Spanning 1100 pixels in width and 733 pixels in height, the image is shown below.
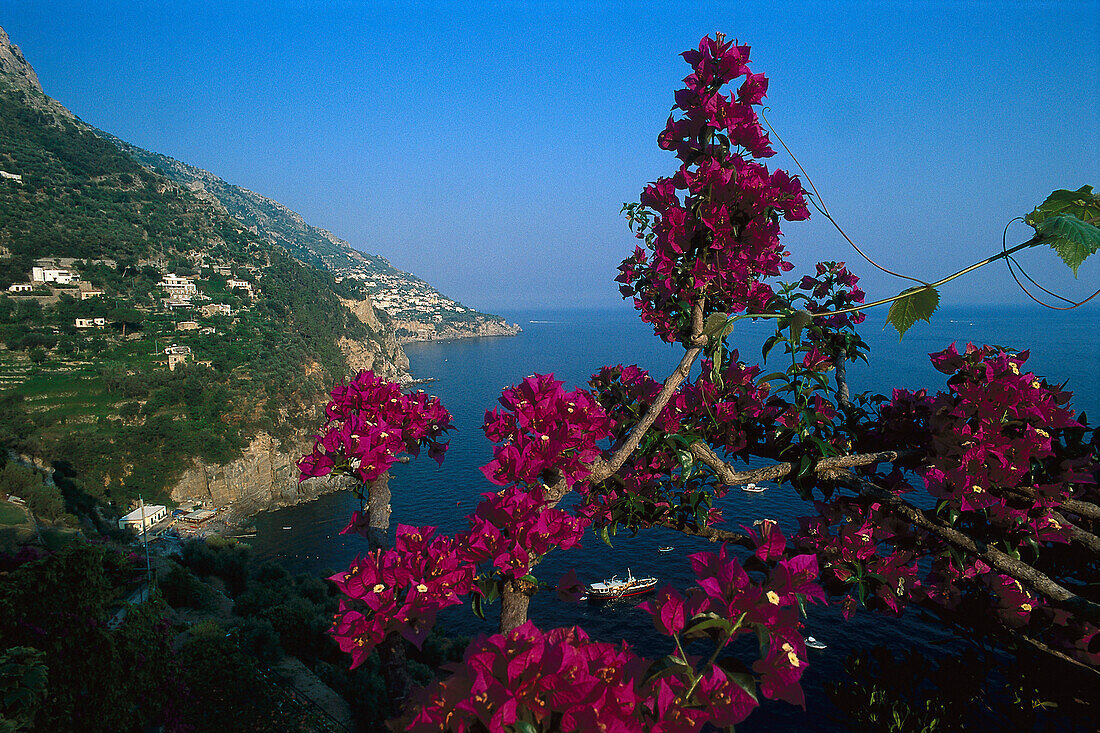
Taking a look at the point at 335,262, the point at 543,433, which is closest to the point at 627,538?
the point at 543,433

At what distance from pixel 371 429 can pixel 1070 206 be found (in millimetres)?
2456

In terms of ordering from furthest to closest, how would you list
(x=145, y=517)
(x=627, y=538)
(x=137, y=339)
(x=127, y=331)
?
(x=127, y=331) < (x=137, y=339) < (x=627, y=538) < (x=145, y=517)

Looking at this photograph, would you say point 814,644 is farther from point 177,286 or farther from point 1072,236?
point 177,286

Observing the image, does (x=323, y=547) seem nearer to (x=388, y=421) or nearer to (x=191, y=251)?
(x=388, y=421)

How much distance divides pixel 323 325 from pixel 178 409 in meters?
29.1

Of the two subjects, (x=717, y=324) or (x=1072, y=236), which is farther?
(x=717, y=324)

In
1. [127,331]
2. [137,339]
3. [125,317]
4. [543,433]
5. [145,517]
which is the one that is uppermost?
[543,433]

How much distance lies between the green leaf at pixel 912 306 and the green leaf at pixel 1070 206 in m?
0.28

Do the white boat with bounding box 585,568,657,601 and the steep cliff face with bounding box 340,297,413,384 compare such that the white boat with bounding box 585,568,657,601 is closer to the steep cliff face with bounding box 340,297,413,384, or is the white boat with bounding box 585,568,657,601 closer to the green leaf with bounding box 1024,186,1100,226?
the green leaf with bounding box 1024,186,1100,226

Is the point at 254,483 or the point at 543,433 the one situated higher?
the point at 543,433

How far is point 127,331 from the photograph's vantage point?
40.2 meters

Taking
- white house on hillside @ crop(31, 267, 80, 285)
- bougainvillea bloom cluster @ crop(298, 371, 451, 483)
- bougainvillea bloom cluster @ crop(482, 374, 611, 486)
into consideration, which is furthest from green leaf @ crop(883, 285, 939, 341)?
white house on hillside @ crop(31, 267, 80, 285)

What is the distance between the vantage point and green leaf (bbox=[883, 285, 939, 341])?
136 cm

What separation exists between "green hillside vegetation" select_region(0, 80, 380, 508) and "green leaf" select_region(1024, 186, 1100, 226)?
34610mm
